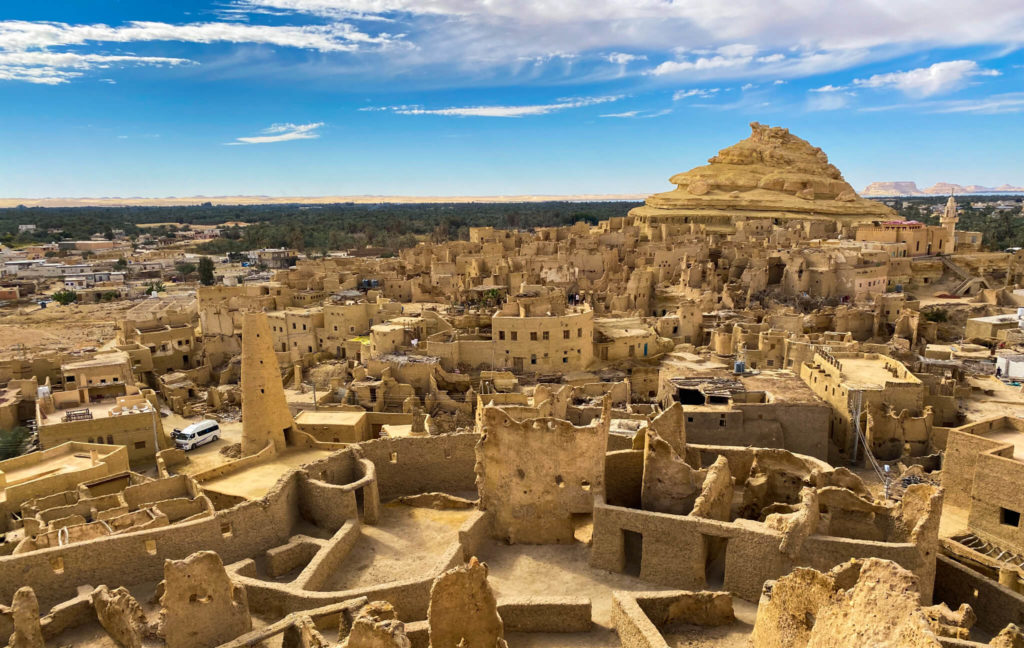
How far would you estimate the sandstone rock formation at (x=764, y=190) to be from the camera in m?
73.4

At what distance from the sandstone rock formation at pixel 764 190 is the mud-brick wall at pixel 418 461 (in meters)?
56.3

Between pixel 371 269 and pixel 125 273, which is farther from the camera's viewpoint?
pixel 125 273

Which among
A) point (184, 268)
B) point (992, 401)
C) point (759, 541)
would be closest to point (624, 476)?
point (759, 541)

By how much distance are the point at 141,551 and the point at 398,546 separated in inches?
203

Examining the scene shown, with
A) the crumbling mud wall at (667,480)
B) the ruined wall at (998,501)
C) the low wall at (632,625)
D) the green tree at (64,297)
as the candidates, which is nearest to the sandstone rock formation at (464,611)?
the low wall at (632,625)

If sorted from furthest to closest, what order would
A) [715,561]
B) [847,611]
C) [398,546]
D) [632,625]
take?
[398,546] < [715,561] < [632,625] < [847,611]

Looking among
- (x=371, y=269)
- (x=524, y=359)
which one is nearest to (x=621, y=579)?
(x=524, y=359)

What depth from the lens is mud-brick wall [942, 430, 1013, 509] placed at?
774 inches

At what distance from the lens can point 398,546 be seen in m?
16.2

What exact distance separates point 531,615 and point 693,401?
1413cm

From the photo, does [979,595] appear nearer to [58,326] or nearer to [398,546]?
[398,546]

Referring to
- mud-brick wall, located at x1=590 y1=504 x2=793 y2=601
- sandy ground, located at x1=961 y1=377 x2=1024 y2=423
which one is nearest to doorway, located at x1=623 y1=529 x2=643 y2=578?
mud-brick wall, located at x1=590 y1=504 x2=793 y2=601

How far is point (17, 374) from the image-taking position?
3334 cm

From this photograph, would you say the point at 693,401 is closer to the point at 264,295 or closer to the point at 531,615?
the point at 531,615
